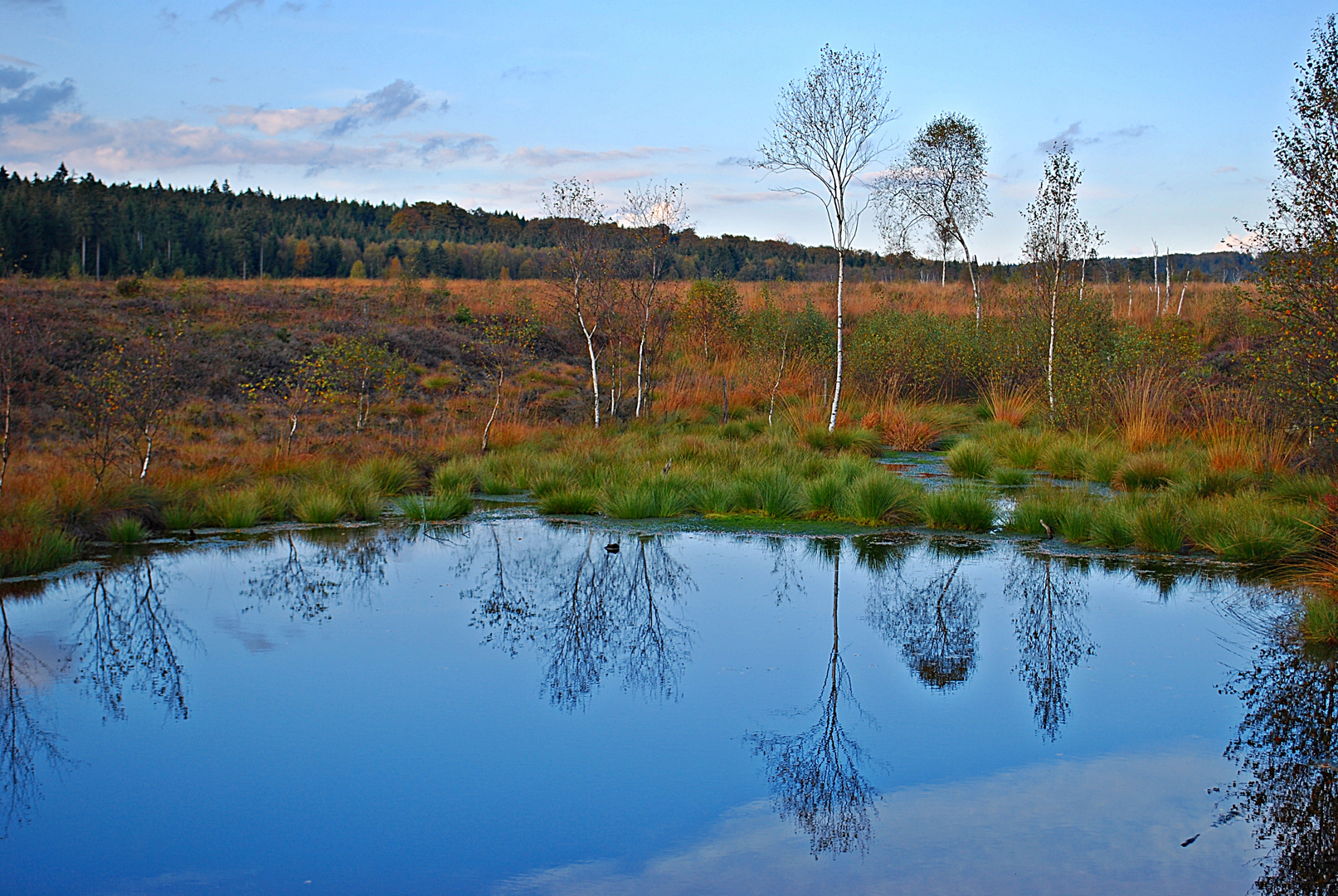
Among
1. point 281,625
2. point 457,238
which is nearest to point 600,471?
point 281,625

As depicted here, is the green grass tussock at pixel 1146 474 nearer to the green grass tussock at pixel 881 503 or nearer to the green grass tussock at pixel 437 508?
the green grass tussock at pixel 881 503

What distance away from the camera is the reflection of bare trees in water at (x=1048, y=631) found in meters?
4.48

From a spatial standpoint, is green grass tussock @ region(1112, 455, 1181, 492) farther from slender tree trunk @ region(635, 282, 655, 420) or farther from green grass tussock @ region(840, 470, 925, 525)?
slender tree trunk @ region(635, 282, 655, 420)

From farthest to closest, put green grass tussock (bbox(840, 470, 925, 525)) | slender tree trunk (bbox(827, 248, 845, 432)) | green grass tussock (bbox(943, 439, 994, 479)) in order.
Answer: slender tree trunk (bbox(827, 248, 845, 432)) < green grass tussock (bbox(943, 439, 994, 479)) < green grass tussock (bbox(840, 470, 925, 525))

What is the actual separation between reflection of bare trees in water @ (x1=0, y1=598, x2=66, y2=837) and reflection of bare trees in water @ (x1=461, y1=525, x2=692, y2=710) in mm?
2139

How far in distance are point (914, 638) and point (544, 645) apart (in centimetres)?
214

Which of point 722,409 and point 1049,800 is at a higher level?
point 722,409

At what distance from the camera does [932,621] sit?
5762 millimetres

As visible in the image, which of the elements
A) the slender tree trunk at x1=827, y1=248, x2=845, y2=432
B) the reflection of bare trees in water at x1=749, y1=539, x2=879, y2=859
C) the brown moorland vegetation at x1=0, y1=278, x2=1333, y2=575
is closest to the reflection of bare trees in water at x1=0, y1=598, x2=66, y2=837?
the brown moorland vegetation at x1=0, y1=278, x2=1333, y2=575

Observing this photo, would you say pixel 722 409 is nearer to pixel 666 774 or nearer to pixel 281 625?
pixel 281 625

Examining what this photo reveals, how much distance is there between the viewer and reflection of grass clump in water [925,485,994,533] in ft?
27.3

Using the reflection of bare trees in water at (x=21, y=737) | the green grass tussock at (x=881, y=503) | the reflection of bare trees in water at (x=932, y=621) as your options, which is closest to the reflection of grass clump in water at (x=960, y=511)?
the green grass tussock at (x=881, y=503)

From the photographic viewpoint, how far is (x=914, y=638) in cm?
546

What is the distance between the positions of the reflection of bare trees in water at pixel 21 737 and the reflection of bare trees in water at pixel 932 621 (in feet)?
13.0
